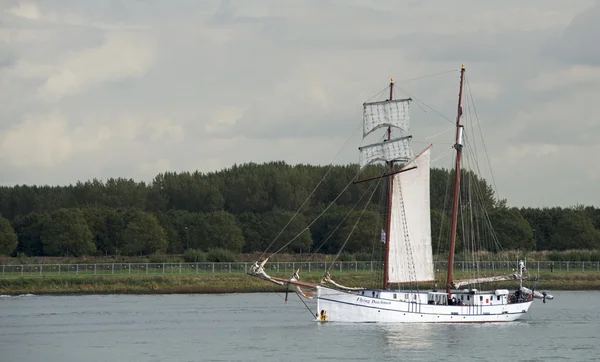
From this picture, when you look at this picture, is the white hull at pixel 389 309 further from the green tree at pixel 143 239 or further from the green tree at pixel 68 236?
the green tree at pixel 68 236

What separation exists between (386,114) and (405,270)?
411 inches

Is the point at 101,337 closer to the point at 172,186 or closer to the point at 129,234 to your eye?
the point at 129,234

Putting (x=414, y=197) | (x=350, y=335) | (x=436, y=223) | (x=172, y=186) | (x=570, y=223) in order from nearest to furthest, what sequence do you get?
(x=350, y=335)
(x=414, y=197)
(x=436, y=223)
(x=570, y=223)
(x=172, y=186)

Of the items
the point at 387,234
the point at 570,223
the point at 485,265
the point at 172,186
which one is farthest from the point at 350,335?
the point at 172,186

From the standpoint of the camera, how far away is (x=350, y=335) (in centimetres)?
6975

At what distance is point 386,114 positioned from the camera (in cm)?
8031

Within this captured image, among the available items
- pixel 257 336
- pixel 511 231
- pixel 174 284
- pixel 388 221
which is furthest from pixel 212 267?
pixel 257 336

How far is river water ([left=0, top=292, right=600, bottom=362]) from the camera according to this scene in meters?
61.2

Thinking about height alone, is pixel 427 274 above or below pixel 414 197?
below

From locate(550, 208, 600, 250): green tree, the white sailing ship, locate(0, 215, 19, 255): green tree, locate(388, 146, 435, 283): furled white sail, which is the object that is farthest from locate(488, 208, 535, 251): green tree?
locate(388, 146, 435, 283): furled white sail

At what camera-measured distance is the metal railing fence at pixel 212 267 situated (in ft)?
388

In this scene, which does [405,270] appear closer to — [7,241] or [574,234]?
[574,234]

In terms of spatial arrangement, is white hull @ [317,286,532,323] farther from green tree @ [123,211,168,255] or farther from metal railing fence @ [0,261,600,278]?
green tree @ [123,211,168,255]

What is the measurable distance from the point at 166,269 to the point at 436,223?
107 feet
